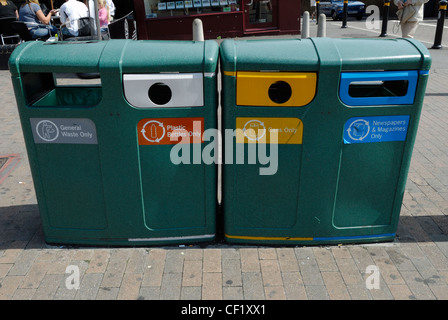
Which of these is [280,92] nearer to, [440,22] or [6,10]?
[6,10]

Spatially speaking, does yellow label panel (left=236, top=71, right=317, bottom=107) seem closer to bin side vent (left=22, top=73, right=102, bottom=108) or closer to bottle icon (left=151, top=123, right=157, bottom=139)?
bottle icon (left=151, top=123, right=157, bottom=139)

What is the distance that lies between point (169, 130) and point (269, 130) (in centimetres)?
66

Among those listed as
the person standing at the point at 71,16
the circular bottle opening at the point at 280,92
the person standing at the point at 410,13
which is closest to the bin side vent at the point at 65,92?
the circular bottle opening at the point at 280,92

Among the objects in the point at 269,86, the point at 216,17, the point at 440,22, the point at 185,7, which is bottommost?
the point at 216,17

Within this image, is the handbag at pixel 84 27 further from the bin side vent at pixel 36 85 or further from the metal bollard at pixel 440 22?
the metal bollard at pixel 440 22

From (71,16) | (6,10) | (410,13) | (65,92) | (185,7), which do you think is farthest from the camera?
(185,7)

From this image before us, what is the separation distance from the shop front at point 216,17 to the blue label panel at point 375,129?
11.3 meters

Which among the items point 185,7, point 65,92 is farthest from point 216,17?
point 65,92

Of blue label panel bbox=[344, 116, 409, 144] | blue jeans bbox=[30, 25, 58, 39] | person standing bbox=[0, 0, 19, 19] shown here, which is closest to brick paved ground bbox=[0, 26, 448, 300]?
blue label panel bbox=[344, 116, 409, 144]

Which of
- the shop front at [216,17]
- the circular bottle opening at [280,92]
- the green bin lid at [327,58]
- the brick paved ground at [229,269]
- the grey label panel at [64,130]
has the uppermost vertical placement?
the green bin lid at [327,58]

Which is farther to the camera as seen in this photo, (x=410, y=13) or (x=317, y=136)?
(x=410, y=13)

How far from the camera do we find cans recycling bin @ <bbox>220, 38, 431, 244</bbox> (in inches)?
101

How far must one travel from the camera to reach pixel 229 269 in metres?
2.90

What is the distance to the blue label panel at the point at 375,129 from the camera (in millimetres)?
2701
